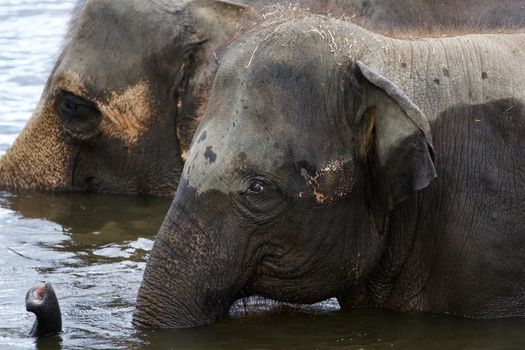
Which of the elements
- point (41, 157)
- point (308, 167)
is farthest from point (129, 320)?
point (41, 157)

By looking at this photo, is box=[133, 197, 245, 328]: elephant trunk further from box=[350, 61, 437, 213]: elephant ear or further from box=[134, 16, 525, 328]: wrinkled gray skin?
box=[350, 61, 437, 213]: elephant ear

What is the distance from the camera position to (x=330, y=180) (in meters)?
6.68

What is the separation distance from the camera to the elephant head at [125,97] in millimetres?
9406

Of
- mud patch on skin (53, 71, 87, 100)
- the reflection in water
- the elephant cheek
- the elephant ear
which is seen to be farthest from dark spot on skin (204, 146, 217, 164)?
the elephant cheek

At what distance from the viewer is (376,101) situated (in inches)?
261

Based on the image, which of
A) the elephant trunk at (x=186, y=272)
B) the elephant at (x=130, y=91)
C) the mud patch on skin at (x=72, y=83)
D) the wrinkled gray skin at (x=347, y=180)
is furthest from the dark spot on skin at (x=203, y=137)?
the mud patch on skin at (x=72, y=83)

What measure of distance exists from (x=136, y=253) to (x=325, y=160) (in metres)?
2.27

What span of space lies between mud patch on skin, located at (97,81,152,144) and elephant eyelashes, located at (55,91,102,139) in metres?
0.08

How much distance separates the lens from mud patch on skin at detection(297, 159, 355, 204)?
6660 millimetres

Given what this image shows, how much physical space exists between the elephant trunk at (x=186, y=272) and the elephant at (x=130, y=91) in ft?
8.37

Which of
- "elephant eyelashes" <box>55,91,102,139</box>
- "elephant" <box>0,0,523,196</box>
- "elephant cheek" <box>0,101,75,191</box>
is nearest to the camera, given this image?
"elephant" <box>0,0,523,196</box>

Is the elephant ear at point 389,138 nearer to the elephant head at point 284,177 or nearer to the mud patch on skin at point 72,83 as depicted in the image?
the elephant head at point 284,177

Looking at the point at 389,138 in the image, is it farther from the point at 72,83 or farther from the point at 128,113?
the point at 72,83

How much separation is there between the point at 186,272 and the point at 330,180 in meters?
0.70
